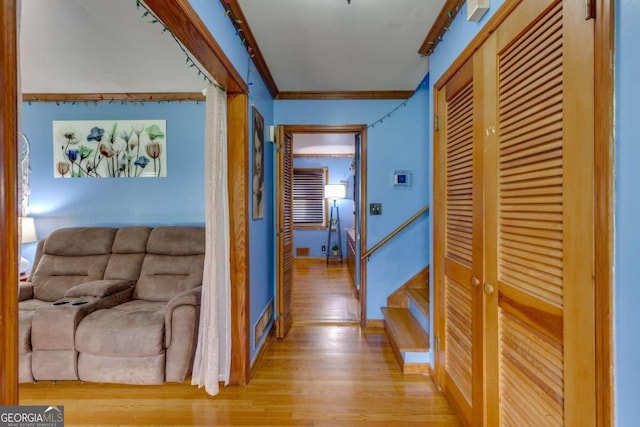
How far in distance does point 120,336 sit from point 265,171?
65.0 inches

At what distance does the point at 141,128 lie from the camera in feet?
10.2

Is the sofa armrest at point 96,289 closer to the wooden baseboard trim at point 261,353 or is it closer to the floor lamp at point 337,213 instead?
the wooden baseboard trim at point 261,353

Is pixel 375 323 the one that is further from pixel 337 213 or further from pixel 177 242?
pixel 337 213

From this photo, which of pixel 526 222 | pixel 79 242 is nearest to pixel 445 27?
pixel 526 222

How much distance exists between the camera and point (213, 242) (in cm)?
194

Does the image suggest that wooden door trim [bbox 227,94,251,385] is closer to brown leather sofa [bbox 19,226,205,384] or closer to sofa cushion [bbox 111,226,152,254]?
brown leather sofa [bbox 19,226,205,384]

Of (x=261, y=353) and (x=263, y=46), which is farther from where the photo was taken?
(x=261, y=353)

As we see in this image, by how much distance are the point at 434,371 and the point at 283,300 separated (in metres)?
1.48

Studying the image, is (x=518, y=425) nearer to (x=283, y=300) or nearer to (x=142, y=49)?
(x=283, y=300)

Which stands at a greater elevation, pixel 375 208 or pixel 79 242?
pixel 375 208

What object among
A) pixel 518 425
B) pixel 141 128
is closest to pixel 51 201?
pixel 141 128

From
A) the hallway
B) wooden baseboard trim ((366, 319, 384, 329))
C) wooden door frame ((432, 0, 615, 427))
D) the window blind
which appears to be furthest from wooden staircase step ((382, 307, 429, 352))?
the window blind

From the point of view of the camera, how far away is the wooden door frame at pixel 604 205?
82cm

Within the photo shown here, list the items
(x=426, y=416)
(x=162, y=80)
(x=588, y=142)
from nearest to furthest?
(x=588, y=142) < (x=426, y=416) < (x=162, y=80)
